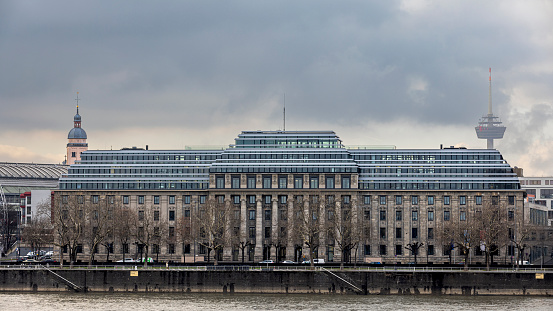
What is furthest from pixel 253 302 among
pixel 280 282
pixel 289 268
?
pixel 289 268

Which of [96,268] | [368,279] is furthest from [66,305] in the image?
[368,279]

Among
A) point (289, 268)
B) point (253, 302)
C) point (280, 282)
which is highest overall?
point (289, 268)

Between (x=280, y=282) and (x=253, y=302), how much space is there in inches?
471

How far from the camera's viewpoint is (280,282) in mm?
182750

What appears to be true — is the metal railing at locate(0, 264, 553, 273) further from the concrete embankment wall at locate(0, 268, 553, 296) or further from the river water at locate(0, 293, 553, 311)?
the river water at locate(0, 293, 553, 311)

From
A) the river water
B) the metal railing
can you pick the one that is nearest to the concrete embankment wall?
the metal railing

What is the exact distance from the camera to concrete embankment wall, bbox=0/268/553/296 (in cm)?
18038

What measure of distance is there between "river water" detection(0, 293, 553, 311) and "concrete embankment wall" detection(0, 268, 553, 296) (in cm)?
208

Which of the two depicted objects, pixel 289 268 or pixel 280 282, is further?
pixel 289 268

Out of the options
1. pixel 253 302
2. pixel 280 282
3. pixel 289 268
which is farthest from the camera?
pixel 289 268

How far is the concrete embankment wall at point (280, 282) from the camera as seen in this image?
7101 inches

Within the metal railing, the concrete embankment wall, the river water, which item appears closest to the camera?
the river water

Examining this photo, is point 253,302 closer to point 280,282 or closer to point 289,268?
point 280,282

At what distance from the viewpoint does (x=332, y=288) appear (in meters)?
183
